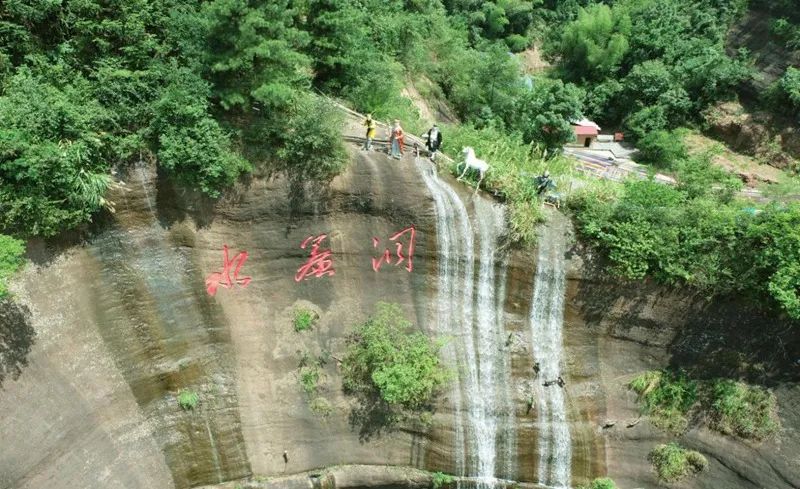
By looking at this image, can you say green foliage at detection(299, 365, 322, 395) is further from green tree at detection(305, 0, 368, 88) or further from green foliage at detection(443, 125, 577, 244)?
green tree at detection(305, 0, 368, 88)

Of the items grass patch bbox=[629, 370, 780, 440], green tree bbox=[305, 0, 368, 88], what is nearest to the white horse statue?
green tree bbox=[305, 0, 368, 88]

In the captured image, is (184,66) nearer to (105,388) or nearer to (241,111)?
(241,111)

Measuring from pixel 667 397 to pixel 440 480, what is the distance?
6454mm

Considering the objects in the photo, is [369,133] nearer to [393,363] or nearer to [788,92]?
[393,363]

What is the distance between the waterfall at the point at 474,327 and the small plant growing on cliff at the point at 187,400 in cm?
645

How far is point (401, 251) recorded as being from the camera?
535 inches

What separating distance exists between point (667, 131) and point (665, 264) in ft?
51.8

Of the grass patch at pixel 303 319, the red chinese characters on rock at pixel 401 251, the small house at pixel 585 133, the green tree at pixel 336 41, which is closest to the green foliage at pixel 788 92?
the small house at pixel 585 133

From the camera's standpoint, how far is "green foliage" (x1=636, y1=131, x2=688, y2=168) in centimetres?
2389

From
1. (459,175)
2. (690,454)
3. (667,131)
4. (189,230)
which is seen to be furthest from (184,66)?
(667,131)

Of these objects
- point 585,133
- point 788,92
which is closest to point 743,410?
point 585,133

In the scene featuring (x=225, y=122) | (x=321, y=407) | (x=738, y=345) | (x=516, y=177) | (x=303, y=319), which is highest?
(x=225, y=122)

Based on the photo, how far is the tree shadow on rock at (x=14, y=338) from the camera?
34.9 ft

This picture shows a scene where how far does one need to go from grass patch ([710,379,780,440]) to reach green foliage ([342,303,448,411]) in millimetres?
7239
